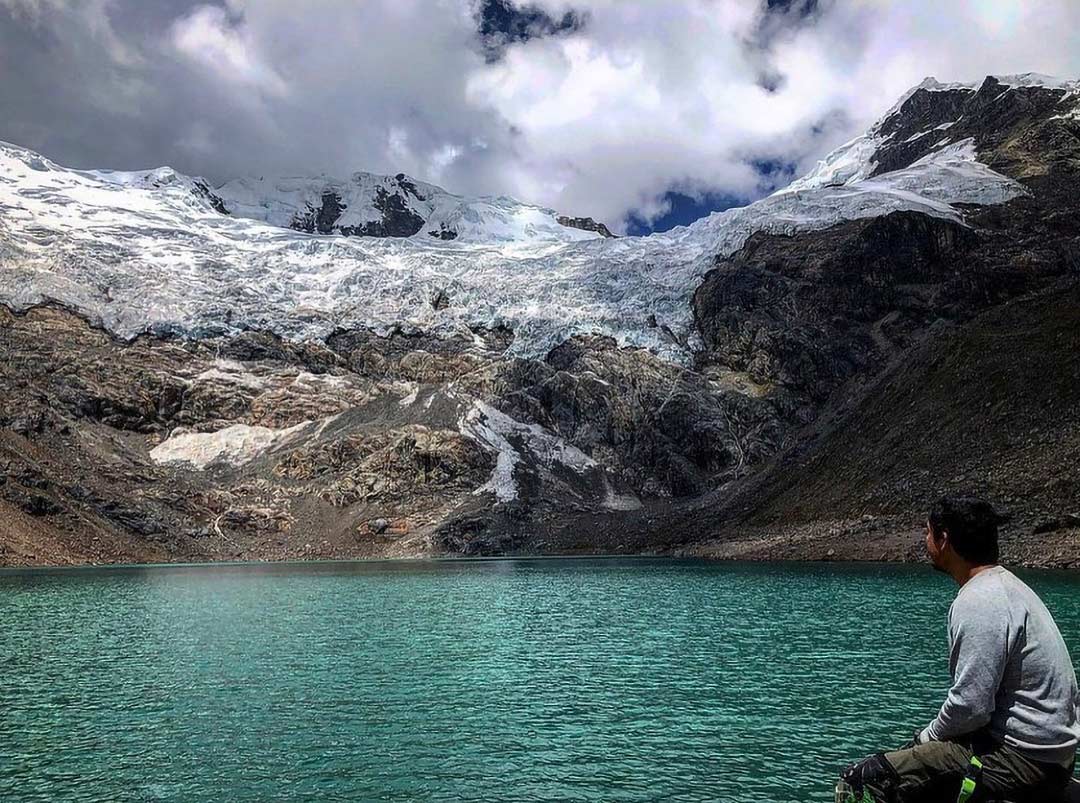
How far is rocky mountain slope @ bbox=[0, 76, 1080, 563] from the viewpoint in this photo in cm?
10119

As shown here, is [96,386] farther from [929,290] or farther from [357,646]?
[929,290]

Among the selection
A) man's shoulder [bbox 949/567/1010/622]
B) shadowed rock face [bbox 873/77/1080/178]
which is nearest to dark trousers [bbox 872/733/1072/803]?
man's shoulder [bbox 949/567/1010/622]

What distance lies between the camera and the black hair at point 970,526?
7.07 meters

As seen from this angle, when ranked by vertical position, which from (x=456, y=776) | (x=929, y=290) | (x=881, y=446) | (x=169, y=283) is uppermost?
(x=169, y=283)

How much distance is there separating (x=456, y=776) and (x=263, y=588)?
2080 inches

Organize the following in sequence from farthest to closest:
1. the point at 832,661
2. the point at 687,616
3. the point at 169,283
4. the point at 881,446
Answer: the point at 169,283, the point at 881,446, the point at 687,616, the point at 832,661

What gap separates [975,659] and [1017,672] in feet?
1.32

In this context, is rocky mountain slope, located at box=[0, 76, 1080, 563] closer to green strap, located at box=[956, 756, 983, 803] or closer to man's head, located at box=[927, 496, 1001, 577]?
man's head, located at box=[927, 496, 1001, 577]

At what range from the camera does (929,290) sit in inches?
5438

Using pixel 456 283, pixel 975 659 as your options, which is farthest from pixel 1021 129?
pixel 975 659

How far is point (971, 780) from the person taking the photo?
6707mm

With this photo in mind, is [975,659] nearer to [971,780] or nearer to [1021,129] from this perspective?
[971,780]

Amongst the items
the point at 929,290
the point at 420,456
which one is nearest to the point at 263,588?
the point at 420,456

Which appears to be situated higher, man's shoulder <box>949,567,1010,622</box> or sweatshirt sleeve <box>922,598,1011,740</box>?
man's shoulder <box>949,567,1010,622</box>
